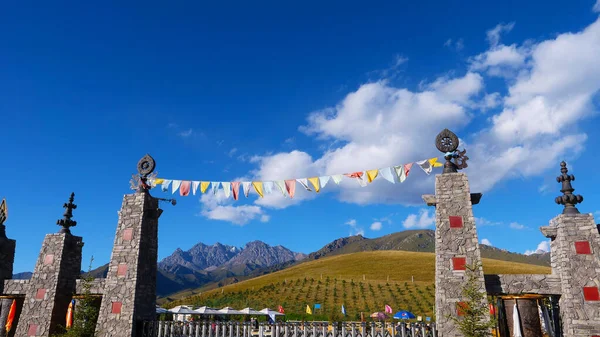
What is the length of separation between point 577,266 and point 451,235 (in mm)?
4447

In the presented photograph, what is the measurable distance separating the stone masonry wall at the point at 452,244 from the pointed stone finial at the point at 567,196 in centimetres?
345

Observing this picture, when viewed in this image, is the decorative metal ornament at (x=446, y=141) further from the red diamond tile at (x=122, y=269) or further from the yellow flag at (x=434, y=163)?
the red diamond tile at (x=122, y=269)

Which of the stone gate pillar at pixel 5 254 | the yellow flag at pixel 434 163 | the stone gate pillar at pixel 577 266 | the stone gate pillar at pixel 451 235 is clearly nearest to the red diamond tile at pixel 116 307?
the stone gate pillar at pixel 5 254

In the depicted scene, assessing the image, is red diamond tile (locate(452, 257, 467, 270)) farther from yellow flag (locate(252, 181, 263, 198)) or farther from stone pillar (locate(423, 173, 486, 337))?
yellow flag (locate(252, 181, 263, 198))

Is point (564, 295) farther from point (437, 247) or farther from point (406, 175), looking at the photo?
point (406, 175)

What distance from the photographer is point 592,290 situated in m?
14.9

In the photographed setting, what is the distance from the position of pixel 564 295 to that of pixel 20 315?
24.5 meters

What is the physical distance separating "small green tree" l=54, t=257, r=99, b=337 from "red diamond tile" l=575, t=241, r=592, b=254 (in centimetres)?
2056

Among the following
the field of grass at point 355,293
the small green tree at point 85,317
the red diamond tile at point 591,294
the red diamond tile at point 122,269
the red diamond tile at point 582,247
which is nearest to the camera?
the red diamond tile at point 591,294

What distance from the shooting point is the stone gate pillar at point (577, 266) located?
14.7 m

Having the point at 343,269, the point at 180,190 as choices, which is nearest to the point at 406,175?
the point at 180,190

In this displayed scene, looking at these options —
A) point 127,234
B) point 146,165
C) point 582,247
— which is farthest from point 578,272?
point 146,165

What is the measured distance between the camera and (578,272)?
15.2m

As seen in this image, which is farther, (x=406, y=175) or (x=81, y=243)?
(x=81, y=243)
